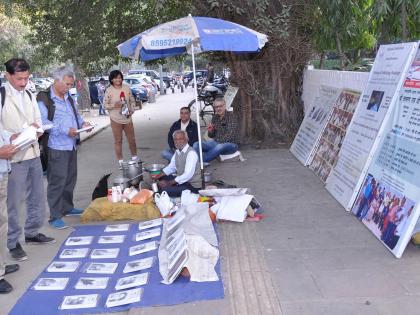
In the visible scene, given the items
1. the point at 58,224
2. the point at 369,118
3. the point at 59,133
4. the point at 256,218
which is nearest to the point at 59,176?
the point at 59,133

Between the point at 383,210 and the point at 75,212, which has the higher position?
the point at 383,210

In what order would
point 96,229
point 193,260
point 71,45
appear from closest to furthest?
point 193,260 < point 96,229 < point 71,45

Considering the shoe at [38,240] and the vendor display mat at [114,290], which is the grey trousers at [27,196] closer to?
the shoe at [38,240]

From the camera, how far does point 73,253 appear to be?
4875mm

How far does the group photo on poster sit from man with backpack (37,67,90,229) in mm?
3376

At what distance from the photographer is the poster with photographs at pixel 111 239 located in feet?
16.9

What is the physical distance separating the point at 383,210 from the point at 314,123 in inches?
144

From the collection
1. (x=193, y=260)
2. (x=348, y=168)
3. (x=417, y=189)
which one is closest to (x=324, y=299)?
(x=193, y=260)

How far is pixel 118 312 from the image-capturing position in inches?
146

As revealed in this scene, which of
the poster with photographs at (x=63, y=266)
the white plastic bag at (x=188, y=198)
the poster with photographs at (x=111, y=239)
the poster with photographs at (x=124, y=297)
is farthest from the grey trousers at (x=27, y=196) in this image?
the white plastic bag at (x=188, y=198)

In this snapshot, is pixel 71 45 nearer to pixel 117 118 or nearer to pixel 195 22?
pixel 117 118

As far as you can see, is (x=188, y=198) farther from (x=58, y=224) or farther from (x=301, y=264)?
(x=301, y=264)

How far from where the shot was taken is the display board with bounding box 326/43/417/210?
5.17 m

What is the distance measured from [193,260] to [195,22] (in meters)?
3.25
